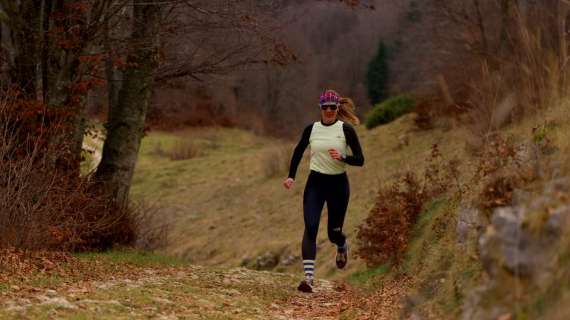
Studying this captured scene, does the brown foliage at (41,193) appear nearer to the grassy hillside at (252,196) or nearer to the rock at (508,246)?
the grassy hillside at (252,196)

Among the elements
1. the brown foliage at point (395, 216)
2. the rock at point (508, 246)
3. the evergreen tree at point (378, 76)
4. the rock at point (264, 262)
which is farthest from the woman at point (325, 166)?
the evergreen tree at point (378, 76)

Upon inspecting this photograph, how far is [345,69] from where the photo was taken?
85125 millimetres

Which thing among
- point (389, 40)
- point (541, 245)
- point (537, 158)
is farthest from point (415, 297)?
point (389, 40)

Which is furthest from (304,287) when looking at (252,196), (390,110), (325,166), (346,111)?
(390,110)

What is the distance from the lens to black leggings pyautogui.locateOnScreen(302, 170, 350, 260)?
9688 millimetres

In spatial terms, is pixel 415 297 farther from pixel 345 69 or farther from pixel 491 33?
pixel 345 69

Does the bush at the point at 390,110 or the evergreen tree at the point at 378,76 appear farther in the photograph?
the evergreen tree at the point at 378,76

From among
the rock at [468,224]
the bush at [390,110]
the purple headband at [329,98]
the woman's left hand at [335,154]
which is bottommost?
the rock at [468,224]

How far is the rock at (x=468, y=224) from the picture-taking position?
6.83 metres

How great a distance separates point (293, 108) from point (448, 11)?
47.4 meters

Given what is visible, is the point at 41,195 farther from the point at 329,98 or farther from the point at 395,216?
the point at 395,216

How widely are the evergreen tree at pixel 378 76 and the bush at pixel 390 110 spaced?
4331 centimetres

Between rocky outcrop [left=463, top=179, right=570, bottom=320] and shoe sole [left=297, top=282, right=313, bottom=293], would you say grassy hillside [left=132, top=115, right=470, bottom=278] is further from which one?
rocky outcrop [left=463, top=179, right=570, bottom=320]

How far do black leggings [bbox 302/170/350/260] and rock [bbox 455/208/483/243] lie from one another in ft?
8.60
